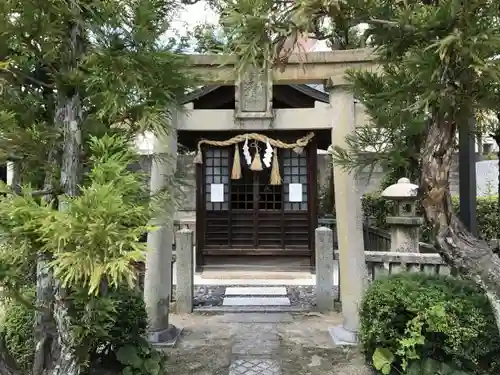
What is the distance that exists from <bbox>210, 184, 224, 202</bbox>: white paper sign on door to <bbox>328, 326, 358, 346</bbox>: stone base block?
543cm

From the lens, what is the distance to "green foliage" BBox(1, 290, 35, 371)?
10.1 ft

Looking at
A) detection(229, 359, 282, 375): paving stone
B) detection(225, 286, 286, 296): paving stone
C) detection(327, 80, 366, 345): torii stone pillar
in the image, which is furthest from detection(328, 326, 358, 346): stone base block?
detection(225, 286, 286, 296): paving stone

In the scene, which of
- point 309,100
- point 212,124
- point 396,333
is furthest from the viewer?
point 309,100

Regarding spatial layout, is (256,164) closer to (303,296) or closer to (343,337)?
(303,296)

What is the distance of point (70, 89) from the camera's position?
2.67 meters

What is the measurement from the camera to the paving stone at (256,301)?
6837 millimetres

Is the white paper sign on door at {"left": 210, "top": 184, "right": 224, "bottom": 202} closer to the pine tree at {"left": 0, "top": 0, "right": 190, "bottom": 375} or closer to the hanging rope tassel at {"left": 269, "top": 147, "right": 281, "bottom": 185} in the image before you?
the hanging rope tassel at {"left": 269, "top": 147, "right": 281, "bottom": 185}

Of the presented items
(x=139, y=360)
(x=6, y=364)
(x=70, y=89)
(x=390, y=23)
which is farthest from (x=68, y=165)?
(x=390, y=23)

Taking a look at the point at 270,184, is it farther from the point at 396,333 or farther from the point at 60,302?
the point at 60,302

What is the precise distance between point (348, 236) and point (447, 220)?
78.6 inches

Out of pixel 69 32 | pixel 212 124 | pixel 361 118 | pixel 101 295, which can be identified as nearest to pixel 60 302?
pixel 101 295

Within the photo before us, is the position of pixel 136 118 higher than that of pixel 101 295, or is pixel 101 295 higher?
pixel 136 118

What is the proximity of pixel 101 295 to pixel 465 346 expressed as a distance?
2615mm

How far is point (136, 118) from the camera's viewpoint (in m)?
2.63
